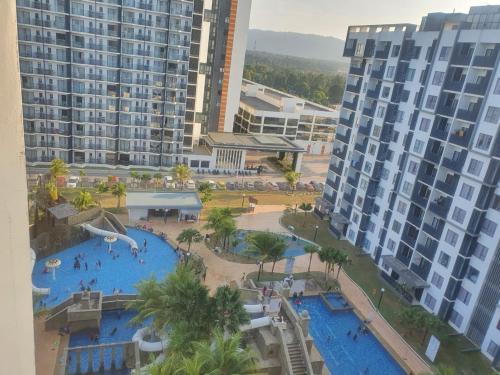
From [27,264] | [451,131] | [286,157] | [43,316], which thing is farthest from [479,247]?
[286,157]

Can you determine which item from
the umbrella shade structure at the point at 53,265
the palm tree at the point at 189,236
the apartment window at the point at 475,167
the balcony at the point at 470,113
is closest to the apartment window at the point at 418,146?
the balcony at the point at 470,113

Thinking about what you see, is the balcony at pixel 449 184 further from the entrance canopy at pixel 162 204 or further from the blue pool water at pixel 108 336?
the blue pool water at pixel 108 336

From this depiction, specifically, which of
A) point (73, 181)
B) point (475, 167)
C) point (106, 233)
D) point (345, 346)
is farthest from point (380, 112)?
point (73, 181)

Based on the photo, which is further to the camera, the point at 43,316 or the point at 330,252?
the point at 330,252

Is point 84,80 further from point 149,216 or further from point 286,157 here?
point 286,157

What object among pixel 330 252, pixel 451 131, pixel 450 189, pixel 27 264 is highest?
pixel 27 264

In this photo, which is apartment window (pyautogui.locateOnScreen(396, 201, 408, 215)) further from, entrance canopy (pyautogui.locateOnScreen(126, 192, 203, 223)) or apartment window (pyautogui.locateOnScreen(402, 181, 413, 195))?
entrance canopy (pyautogui.locateOnScreen(126, 192, 203, 223))
